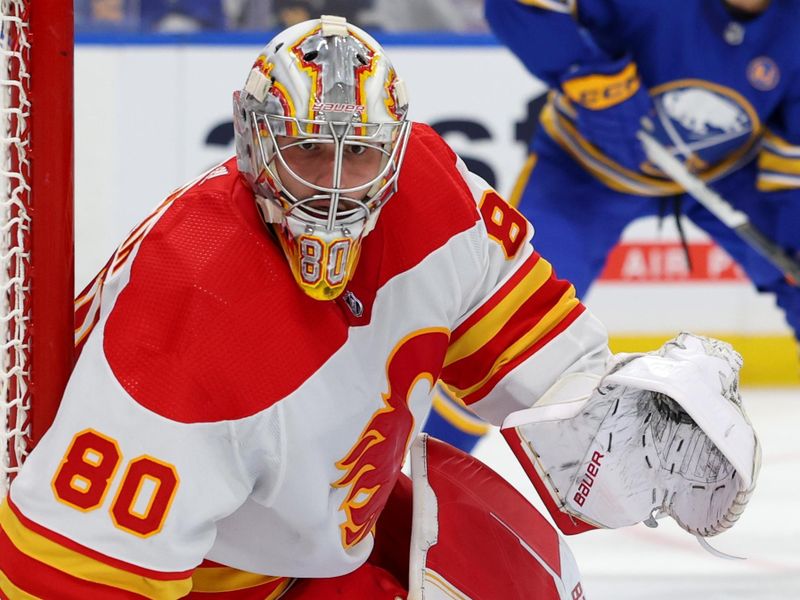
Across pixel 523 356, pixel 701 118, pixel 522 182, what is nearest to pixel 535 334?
pixel 523 356

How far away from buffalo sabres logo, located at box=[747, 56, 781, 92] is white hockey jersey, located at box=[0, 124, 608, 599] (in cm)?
137

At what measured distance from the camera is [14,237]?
1.52 m

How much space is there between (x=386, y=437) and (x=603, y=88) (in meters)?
1.39

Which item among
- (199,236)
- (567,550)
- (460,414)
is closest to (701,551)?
(460,414)

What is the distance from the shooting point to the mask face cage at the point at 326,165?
4.64 feet

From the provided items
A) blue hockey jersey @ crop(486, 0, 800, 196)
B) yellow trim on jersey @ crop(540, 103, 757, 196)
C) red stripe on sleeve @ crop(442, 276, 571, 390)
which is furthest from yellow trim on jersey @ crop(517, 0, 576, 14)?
red stripe on sleeve @ crop(442, 276, 571, 390)

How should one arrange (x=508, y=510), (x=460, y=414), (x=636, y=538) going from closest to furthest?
(x=508, y=510), (x=460, y=414), (x=636, y=538)

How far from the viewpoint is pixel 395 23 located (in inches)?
167

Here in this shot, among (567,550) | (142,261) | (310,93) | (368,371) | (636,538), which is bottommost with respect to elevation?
(636,538)

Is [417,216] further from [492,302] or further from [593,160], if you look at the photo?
[593,160]

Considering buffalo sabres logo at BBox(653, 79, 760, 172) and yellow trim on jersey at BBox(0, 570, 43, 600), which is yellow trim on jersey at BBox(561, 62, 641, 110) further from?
yellow trim on jersey at BBox(0, 570, 43, 600)

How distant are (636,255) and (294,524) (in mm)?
2819

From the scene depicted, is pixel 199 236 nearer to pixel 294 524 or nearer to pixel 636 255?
pixel 294 524

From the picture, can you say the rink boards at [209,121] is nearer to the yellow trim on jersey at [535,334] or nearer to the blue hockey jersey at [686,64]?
the blue hockey jersey at [686,64]
